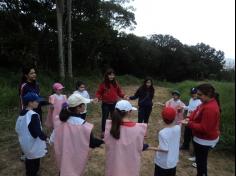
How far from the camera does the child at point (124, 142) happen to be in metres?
3.32

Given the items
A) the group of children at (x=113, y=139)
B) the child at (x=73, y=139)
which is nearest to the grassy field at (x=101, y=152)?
the group of children at (x=113, y=139)

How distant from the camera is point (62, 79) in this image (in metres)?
13.5

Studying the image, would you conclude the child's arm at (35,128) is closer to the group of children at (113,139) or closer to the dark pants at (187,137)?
the group of children at (113,139)

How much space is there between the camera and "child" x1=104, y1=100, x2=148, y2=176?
3316 millimetres

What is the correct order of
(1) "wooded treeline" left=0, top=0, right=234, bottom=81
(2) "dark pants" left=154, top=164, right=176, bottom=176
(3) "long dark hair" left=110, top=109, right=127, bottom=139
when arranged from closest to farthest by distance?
(3) "long dark hair" left=110, top=109, right=127, bottom=139 → (2) "dark pants" left=154, top=164, right=176, bottom=176 → (1) "wooded treeline" left=0, top=0, right=234, bottom=81

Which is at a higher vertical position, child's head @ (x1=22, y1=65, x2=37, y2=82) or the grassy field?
child's head @ (x1=22, y1=65, x2=37, y2=82)

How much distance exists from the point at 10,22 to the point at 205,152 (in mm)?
12942

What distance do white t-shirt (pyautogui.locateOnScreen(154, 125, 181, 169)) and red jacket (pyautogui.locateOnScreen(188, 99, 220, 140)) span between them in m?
0.36

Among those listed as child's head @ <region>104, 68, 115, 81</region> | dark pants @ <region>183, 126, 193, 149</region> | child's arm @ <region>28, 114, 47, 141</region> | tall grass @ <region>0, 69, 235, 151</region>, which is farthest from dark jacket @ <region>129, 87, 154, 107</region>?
child's arm @ <region>28, 114, 47, 141</region>

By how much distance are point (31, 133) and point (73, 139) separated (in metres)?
0.60

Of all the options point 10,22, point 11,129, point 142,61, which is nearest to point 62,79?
point 10,22

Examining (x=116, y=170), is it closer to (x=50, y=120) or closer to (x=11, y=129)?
(x=50, y=120)

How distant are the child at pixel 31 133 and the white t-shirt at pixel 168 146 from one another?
54.0 inches

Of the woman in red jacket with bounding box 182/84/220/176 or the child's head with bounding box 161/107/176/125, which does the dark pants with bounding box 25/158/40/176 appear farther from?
the woman in red jacket with bounding box 182/84/220/176
